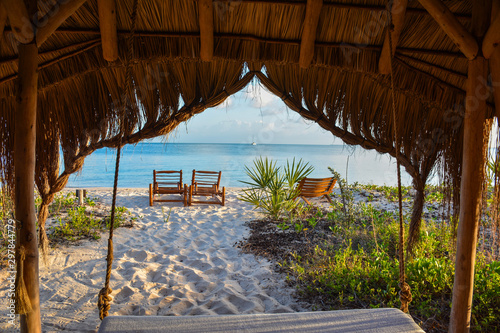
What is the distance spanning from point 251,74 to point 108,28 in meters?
1.09

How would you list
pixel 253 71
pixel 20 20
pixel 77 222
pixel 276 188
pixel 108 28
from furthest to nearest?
pixel 276 188, pixel 77 222, pixel 253 71, pixel 108 28, pixel 20 20

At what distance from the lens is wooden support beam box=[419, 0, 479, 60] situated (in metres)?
1.74

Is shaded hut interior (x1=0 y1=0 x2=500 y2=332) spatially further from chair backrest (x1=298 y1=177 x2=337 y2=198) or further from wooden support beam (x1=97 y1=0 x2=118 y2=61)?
chair backrest (x1=298 y1=177 x2=337 y2=198)

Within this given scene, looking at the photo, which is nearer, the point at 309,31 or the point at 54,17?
the point at 54,17

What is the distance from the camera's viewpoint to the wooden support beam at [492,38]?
168 centimetres

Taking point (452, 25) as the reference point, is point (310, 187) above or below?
below

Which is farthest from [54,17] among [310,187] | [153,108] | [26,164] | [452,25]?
[310,187]

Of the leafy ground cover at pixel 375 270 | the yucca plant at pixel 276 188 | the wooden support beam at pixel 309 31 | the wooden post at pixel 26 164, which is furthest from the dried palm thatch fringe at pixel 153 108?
the yucca plant at pixel 276 188

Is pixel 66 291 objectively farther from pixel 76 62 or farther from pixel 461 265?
pixel 461 265

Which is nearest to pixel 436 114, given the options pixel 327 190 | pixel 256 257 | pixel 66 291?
pixel 256 257

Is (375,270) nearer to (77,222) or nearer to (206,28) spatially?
(206,28)

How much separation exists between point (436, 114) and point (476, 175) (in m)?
0.82

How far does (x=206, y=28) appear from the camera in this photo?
2.13m

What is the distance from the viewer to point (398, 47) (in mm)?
2297
